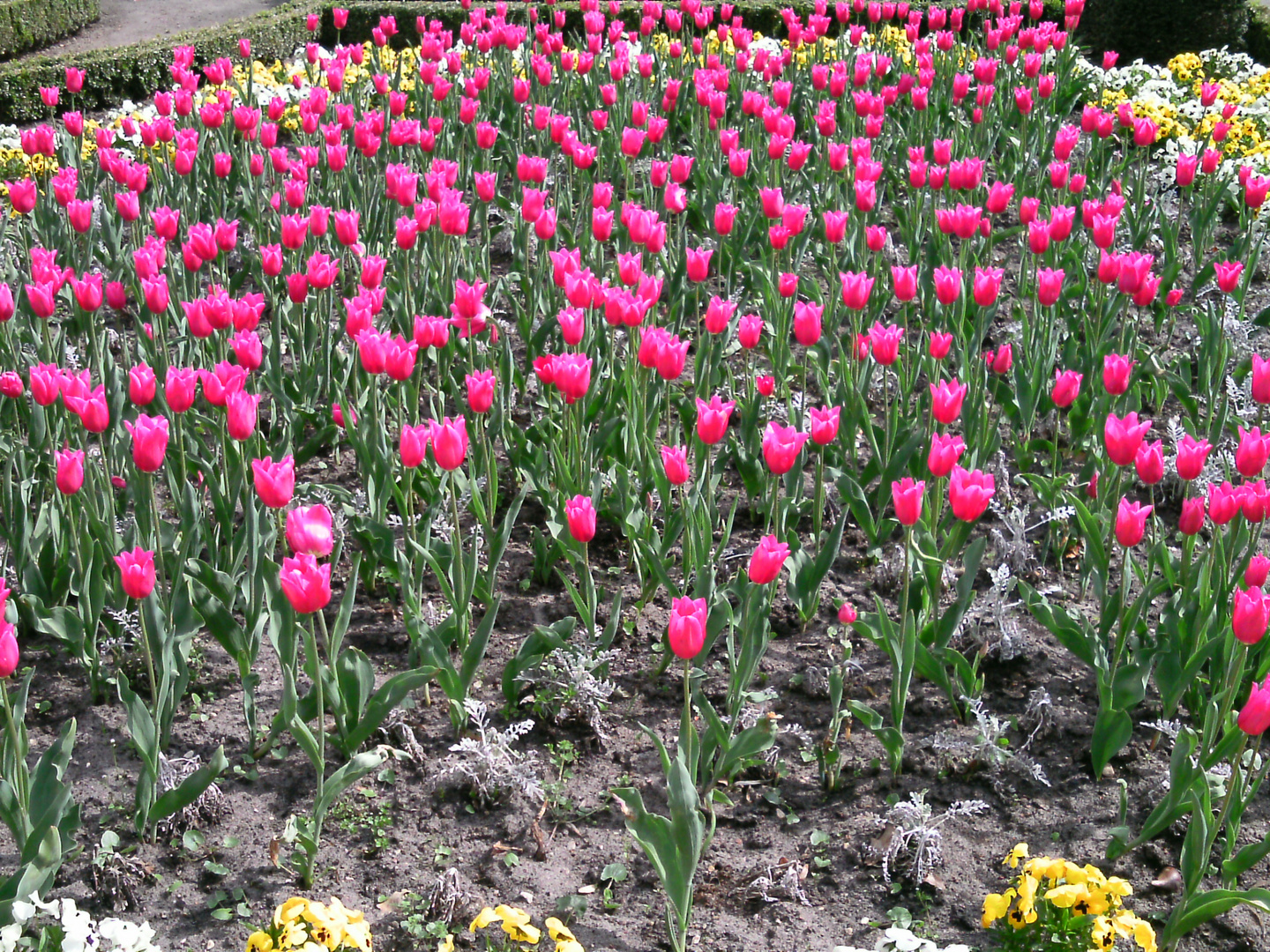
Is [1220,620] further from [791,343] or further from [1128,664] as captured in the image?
[791,343]

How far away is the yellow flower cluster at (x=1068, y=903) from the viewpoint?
7.89 feet

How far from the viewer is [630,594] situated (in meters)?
4.04

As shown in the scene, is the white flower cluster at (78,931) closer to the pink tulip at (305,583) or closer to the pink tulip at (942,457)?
the pink tulip at (305,583)

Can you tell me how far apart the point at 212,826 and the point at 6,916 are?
0.60m

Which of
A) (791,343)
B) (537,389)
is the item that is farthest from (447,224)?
(791,343)

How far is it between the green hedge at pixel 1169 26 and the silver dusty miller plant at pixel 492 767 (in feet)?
31.0

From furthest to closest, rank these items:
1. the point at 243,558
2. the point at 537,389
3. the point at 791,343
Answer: the point at 791,343 → the point at 537,389 → the point at 243,558

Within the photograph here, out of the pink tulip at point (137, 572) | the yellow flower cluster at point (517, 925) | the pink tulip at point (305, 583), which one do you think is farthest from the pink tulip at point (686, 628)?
the pink tulip at point (137, 572)

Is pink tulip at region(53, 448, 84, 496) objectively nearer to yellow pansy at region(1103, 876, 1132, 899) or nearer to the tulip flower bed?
the tulip flower bed

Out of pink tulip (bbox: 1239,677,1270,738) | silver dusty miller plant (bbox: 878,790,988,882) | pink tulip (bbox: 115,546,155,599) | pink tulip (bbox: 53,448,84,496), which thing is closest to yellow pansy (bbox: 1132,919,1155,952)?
pink tulip (bbox: 1239,677,1270,738)

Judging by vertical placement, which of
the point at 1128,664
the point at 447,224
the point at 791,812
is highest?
the point at 447,224

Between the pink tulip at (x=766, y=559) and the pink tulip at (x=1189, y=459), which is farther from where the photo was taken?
the pink tulip at (x=1189, y=459)

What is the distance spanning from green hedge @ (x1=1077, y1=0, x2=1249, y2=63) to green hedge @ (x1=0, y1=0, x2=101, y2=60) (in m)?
11.3

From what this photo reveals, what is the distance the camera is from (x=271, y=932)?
7.72 feet
